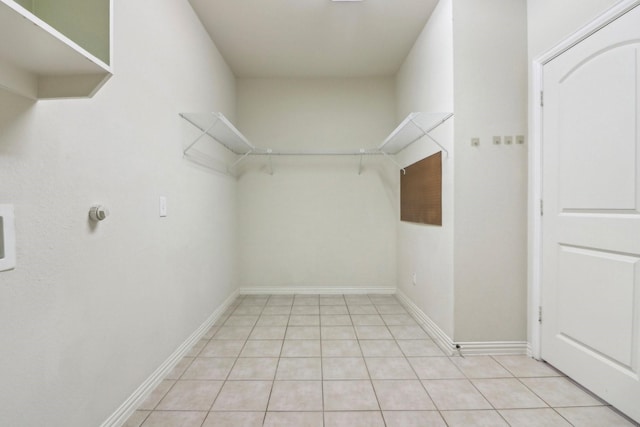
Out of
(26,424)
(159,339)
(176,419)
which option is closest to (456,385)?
(176,419)

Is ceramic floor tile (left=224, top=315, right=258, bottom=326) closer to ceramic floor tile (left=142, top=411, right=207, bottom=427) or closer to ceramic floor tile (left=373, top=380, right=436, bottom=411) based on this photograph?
ceramic floor tile (left=142, top=411, right=207, bottom=427)

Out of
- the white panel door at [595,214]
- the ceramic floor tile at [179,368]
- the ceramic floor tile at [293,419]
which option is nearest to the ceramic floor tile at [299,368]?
the ceramic floor tile at [293,419]

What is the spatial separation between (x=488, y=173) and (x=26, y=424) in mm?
2671

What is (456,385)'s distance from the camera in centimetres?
180

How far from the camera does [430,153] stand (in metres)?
2.57

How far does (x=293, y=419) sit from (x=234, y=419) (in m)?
0.30

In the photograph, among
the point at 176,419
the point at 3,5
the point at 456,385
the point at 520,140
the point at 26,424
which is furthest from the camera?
the point at 520,140

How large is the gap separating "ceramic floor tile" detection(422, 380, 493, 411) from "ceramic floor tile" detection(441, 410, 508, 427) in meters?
Result: 0.04

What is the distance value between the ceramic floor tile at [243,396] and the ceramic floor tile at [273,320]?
93 centimetres

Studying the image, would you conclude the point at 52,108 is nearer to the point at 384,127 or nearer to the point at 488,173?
the point at 488,173

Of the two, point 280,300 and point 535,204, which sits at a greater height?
point 535,204

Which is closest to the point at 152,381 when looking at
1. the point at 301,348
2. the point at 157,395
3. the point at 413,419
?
the point at 157,395

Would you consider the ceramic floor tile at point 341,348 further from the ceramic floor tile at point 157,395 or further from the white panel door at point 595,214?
the white panel door at point 595,214

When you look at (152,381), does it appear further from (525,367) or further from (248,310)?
(525,367)
